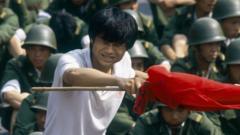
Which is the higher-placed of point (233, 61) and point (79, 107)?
point (79, 107)

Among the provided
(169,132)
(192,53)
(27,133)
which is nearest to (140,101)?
(169,132)

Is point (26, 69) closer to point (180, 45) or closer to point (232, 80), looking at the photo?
point (180, 45)

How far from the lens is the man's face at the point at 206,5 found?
10.2 metres

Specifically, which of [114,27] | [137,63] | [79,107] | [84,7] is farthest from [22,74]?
[114,27]

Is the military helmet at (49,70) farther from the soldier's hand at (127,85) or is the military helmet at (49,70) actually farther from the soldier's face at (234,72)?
the soldier's hand at (127,85)

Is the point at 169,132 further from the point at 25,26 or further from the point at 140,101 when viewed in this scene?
the point at 25,26

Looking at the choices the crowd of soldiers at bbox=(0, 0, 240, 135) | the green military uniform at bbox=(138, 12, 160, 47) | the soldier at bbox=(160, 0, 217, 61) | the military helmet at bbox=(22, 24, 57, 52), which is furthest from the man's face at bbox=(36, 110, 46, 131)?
the green military uniform at bbox=(138, 12, 160, 47)

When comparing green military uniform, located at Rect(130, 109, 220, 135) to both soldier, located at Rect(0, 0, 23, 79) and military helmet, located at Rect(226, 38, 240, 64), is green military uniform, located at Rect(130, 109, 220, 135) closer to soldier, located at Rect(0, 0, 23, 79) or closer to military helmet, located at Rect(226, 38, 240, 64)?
military helmet, located at Rect(226, 38, 240, 64)

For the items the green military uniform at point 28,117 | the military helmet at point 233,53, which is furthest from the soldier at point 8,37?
the military helmet at point 233,53

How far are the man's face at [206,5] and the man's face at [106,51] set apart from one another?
14.1 feet

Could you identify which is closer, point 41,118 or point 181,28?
point 41,118

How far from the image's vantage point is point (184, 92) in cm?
589

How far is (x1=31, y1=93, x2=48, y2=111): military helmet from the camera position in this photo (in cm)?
841

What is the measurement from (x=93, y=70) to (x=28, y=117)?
2.85 meters
